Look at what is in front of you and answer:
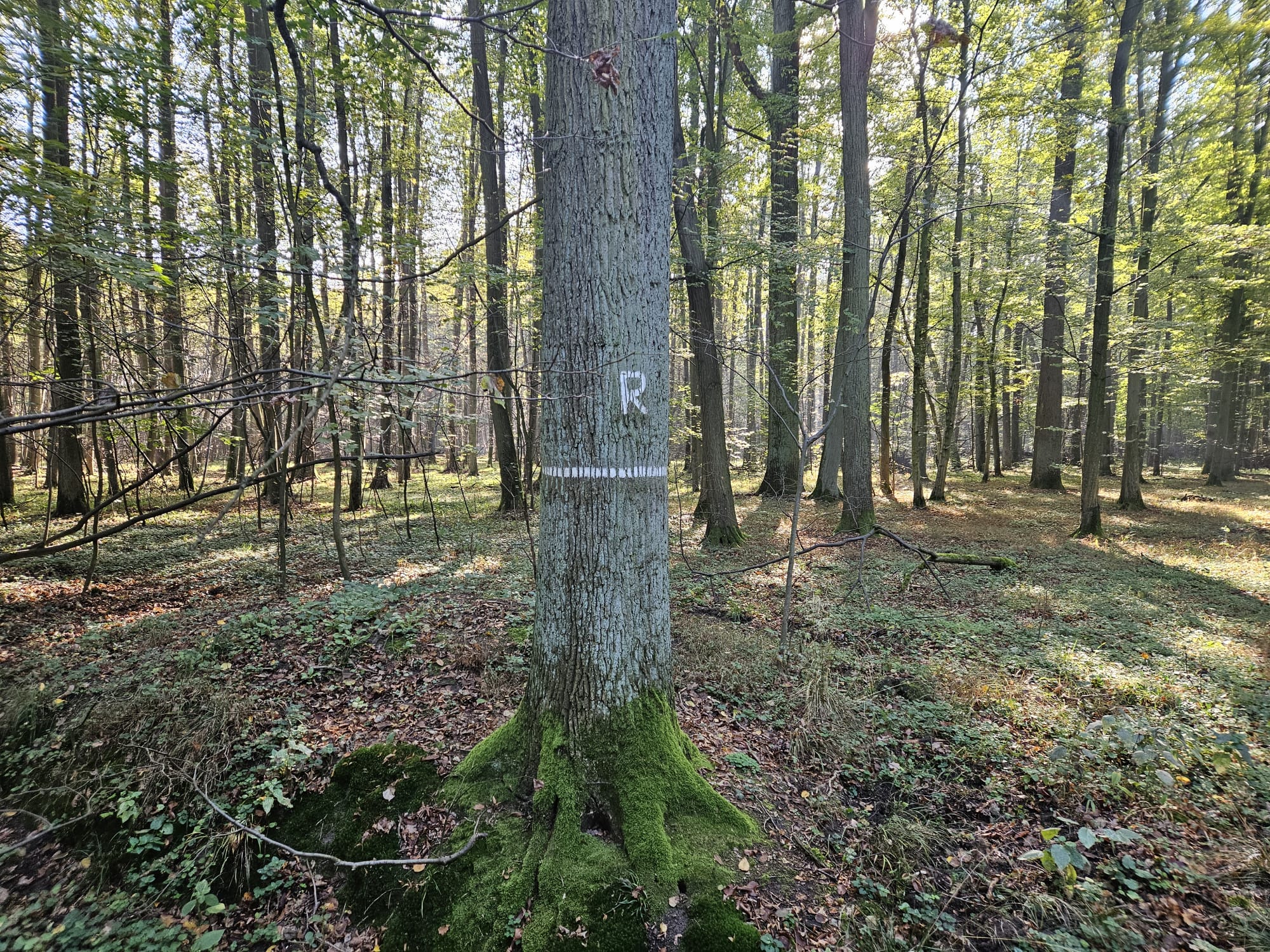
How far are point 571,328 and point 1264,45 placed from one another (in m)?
15.1

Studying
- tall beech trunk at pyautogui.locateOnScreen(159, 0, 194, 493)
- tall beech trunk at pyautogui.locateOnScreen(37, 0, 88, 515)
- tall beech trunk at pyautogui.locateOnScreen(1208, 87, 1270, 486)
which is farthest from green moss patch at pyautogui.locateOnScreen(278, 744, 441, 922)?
tall beech trunk at pyautogui.locateOnScreen(1208, 87, 1270, 486)

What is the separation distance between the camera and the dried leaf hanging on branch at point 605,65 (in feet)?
7.63

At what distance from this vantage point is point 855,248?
9.77 meters

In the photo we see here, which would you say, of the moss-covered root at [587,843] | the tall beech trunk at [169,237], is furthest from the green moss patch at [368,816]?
the tall beech trunk at [169,237]

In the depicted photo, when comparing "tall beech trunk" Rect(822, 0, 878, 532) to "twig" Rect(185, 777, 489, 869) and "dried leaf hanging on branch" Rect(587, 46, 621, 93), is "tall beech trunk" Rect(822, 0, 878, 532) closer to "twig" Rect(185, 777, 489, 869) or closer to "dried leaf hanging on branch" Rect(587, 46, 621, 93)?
"dried leaf hanging on branch" Rect(587, 46, 621, 93)

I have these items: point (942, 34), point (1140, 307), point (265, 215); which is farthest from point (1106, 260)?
point (265, 215)

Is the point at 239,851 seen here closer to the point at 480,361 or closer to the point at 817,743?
the point at 817,743

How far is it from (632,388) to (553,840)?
6.85ft

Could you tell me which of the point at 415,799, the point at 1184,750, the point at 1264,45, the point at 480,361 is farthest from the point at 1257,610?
the point at 480,361

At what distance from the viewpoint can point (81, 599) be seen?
5715mm

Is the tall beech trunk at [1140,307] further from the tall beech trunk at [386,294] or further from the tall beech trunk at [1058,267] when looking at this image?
the tall beech trunk at [386,294]

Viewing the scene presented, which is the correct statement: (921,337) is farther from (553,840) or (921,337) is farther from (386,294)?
(553,840)

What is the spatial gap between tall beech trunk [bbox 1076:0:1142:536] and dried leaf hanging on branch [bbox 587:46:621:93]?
32.7 ft

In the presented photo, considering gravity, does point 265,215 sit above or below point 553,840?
above
